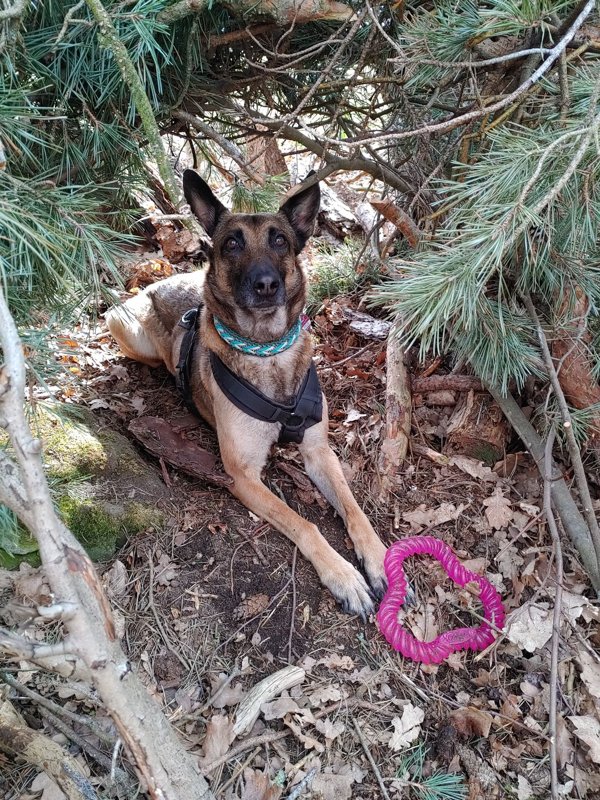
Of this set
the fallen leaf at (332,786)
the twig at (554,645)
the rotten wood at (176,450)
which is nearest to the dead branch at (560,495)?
the twig at (554,645)

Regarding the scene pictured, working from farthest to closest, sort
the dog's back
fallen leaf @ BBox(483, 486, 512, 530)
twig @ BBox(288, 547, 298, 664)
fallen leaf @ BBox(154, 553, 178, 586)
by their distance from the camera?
the dog's back → fallen leaf @ BBox(483, 486, 512, 530) → fallen leaf @ BBox(154, 553, 178, 586) → twig @ BBox(288, 547, 298, 664)

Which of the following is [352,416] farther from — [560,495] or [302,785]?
[302,785]

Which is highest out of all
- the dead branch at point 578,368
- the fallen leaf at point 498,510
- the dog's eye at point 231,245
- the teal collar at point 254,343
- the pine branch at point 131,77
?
the pine branch at point 131,77

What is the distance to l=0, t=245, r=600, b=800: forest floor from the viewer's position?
7.82ft

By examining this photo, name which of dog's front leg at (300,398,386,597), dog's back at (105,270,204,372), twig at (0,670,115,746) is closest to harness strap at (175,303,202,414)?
dog's back at (105,270,204,372)

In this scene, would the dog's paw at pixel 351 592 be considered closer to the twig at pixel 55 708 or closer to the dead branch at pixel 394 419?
the dead branch at pixel 394 419

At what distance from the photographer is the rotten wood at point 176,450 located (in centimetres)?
377

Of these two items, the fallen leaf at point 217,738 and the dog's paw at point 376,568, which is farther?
the dog's paw at point 376,568

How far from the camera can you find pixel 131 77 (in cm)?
220

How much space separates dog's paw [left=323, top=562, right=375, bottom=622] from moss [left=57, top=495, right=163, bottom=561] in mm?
1071

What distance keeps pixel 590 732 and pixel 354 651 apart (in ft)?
3.56

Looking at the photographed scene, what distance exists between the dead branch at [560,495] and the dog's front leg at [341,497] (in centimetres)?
105

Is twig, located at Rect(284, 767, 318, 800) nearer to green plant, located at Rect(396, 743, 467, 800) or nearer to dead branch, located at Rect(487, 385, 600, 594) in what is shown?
green plant, located at Rect(396, 743, 467, 800)

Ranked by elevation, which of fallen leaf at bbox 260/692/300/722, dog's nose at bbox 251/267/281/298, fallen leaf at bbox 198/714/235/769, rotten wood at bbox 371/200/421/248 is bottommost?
fallen leaf at bbox 260/692/300/722
